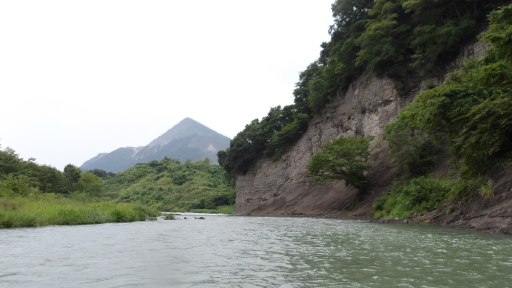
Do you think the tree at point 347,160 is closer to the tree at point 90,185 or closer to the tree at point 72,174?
the tree at point 90,185

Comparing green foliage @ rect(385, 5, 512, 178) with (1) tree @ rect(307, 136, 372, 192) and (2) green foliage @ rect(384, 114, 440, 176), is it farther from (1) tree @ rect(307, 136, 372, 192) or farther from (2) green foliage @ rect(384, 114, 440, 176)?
(1) tree @ rect(307, 136, 372, 192)

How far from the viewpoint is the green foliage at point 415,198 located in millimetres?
21453

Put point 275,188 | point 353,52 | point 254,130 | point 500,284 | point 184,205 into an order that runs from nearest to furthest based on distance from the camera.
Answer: point 500,284
point 353,52
point 275,188
point 254,130
point 184,205

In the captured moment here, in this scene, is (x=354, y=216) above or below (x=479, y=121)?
below

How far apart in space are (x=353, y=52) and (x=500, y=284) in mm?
40256

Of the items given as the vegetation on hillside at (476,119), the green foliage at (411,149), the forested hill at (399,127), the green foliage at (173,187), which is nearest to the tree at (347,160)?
the forested hill at (399,127)

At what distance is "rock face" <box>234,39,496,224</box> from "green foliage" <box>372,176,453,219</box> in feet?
12.3

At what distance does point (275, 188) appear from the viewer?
5362 cm

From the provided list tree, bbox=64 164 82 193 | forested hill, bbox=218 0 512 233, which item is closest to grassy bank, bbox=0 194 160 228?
forested hill, bbox=218 0 512 233

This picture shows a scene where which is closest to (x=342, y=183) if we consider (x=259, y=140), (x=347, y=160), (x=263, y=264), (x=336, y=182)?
(x=336, y=182)

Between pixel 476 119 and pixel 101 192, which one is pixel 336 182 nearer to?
pixel 476 119

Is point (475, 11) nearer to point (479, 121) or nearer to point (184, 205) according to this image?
point (479, 121)

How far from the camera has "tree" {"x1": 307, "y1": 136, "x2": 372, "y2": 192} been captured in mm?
32062

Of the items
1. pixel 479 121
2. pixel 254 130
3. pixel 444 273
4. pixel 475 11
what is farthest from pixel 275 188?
pixel 444 273
